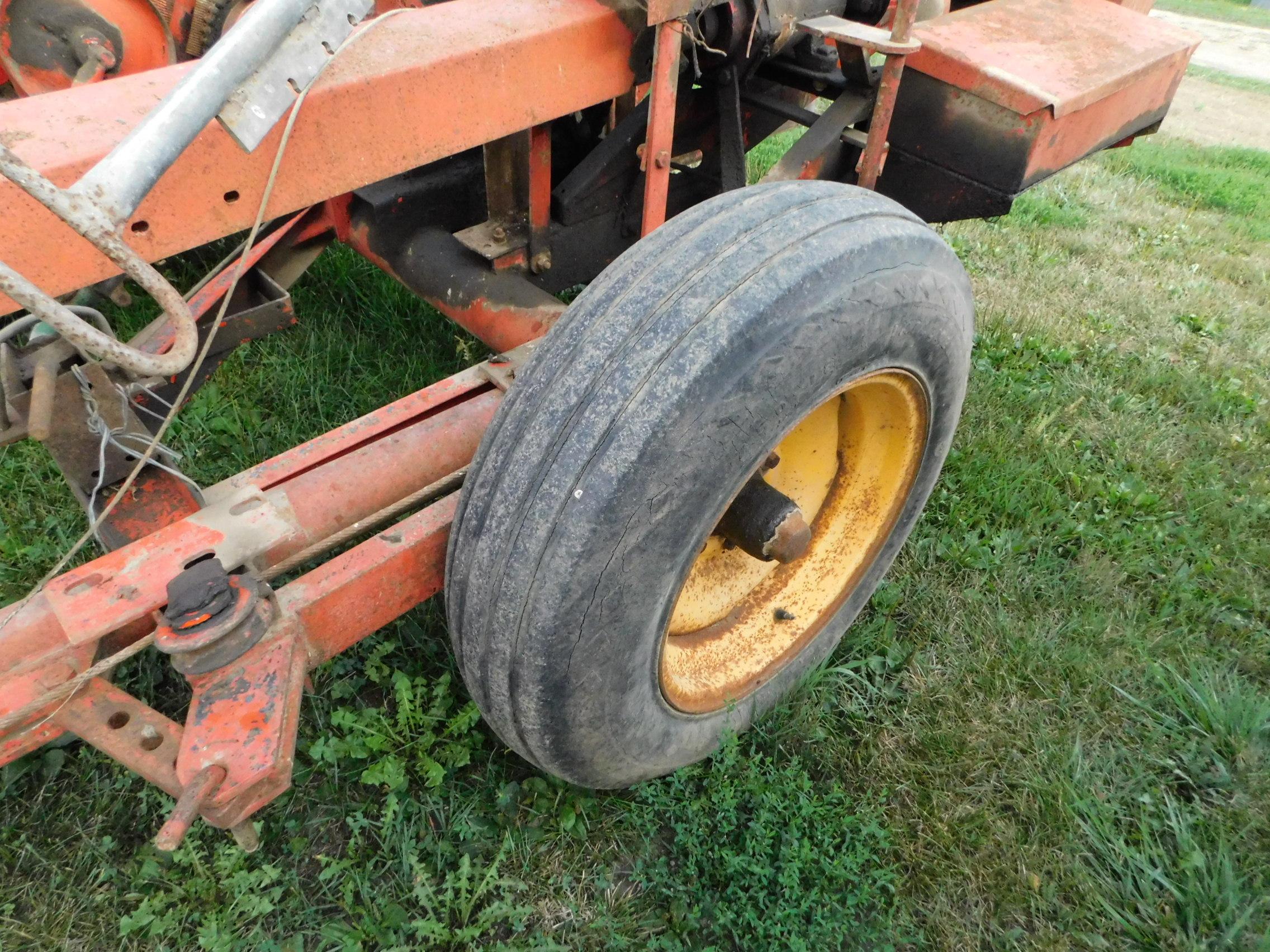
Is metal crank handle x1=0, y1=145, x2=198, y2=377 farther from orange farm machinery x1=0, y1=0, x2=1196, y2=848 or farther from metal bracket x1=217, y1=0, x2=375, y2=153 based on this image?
metal bracket x1=217, y1=0, x2=375, y2=153

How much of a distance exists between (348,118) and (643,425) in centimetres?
73

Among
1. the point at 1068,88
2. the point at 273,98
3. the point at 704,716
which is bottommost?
the point at 704,716

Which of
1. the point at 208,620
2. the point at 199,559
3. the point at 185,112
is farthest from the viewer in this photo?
the point at 199,559

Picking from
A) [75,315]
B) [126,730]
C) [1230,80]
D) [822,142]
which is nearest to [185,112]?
[75,315]

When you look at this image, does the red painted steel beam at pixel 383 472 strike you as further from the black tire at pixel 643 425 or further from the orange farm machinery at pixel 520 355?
the black tire at pixel 643 425

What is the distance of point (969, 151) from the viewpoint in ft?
7.04

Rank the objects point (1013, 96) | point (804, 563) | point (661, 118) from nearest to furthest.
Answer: point (661, 118) → point (1013, 96) → point (804, 563)

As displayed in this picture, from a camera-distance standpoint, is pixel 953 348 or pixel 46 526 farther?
pixel 46 526

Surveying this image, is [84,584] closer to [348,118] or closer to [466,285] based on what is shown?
[348,118]

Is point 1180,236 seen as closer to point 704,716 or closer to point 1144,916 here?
point 1144,916

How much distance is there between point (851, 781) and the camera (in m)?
2.10

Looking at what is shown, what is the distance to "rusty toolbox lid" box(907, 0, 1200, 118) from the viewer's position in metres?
2.01

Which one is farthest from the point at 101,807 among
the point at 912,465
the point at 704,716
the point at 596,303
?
the point at 912,465

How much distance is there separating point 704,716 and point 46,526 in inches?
78.6
